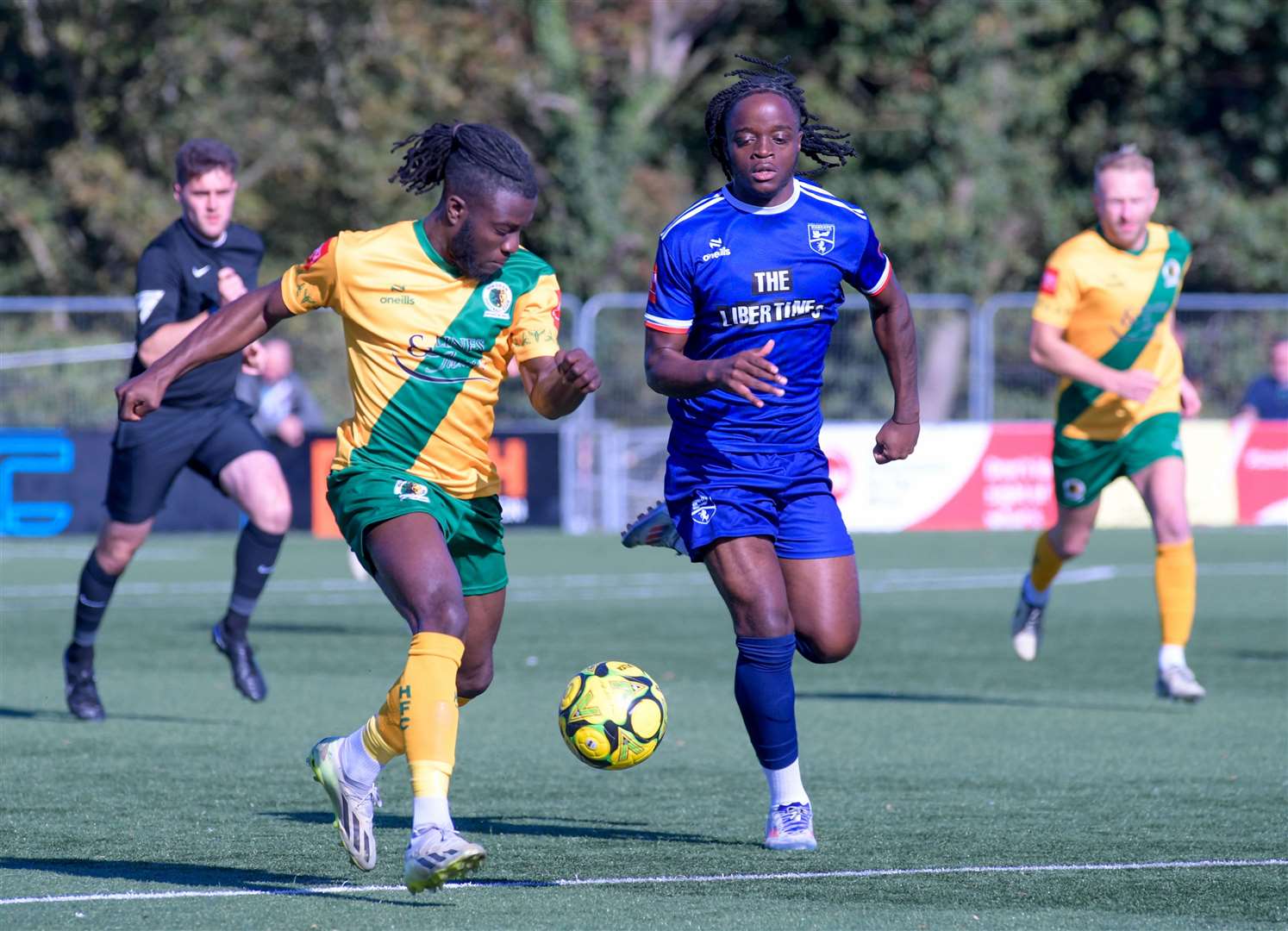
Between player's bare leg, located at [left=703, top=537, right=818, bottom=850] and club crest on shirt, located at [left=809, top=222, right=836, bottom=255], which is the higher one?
club crest on shirt, located at [left=809, top=222, right=836, bottom=255]

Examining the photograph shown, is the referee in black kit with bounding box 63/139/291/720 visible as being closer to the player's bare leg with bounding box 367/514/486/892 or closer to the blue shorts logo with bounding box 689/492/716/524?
the blue shorts logo with bounding box 689/492/716/524

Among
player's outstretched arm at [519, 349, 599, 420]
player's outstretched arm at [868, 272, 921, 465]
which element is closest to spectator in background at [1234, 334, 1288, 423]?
player's outstretched arm at [868, 272, 921, 465]

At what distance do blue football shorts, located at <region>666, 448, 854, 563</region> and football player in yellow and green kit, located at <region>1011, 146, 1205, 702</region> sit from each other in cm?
332

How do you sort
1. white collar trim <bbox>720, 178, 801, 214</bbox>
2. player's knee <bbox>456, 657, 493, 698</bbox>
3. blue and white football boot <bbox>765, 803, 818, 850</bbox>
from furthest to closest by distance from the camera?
white collar trim <bbox>720, 178, 801, 214</bbox>, blue and white football boot <bbox>765, 803, 818, 850</bbox>, player's knee <bbox>456, 657, 493, 698</bbox>

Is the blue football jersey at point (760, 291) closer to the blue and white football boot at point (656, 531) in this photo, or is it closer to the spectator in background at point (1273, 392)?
the blue and white football boot at point (656, 531)

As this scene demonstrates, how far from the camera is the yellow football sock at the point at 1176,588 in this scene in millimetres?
10047

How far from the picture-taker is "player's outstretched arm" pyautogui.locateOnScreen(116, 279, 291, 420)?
6.14 metres

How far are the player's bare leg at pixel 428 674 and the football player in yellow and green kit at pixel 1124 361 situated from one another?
4.76m

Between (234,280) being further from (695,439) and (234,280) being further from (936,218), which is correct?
(936,218)

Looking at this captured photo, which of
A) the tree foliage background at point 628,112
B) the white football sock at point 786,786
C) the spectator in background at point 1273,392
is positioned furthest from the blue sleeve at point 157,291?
the tree foliage background at point 628,112

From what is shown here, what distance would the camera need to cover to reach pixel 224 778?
26.6 ft

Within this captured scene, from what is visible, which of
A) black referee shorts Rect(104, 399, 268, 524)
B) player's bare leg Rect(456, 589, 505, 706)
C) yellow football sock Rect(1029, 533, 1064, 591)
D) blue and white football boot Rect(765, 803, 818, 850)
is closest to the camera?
player's bare leg Rect(456, 589, 505, 706)

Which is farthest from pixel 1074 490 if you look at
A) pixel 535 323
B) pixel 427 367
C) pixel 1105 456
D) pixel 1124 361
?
pixel 427 367

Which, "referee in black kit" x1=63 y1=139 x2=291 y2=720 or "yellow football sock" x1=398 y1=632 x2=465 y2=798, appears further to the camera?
"referee in black kit" x1=63 y1=139 x2=291 y2=720
